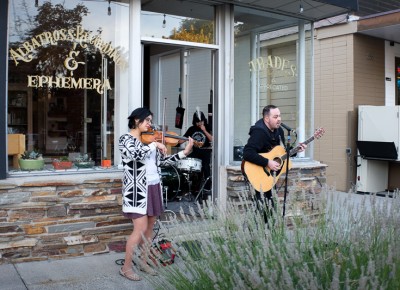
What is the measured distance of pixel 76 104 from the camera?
5.56 m

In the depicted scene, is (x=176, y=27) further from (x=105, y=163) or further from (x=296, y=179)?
(x=296, y=179)

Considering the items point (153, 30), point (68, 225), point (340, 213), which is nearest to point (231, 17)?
point (153, 30)

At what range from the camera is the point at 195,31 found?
6.46 metres

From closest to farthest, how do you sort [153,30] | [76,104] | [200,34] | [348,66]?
[76,104], [153,30], [200,34], [348,66]

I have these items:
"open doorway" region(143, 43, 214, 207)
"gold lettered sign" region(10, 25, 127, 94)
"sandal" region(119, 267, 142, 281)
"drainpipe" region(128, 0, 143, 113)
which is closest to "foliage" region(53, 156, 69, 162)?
"gold lettered sign" region(10, 25, 127, 94)

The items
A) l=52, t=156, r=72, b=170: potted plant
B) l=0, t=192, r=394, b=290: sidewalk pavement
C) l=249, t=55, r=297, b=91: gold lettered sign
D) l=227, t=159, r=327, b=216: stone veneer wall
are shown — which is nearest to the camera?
l=0, t=192, r=394, b=290: sidewalk pavement

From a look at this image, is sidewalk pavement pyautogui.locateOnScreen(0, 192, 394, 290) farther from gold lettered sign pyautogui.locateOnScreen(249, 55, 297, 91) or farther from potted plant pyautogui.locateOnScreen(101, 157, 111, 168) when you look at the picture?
gold lettered sign pyautogui.locateOnScreen(249, 55, 297, 91)

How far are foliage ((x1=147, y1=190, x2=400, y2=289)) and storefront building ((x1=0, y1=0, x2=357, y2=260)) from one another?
250 cm

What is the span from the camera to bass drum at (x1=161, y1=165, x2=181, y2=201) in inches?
319

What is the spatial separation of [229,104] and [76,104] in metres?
2.06

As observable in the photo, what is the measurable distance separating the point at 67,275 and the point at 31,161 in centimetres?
134

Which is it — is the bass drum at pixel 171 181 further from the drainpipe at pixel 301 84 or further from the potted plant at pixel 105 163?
the potted plant at pixel 105 163

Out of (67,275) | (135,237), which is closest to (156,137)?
(135,237)

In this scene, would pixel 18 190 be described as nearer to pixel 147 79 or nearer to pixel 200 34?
pixel 200 34
